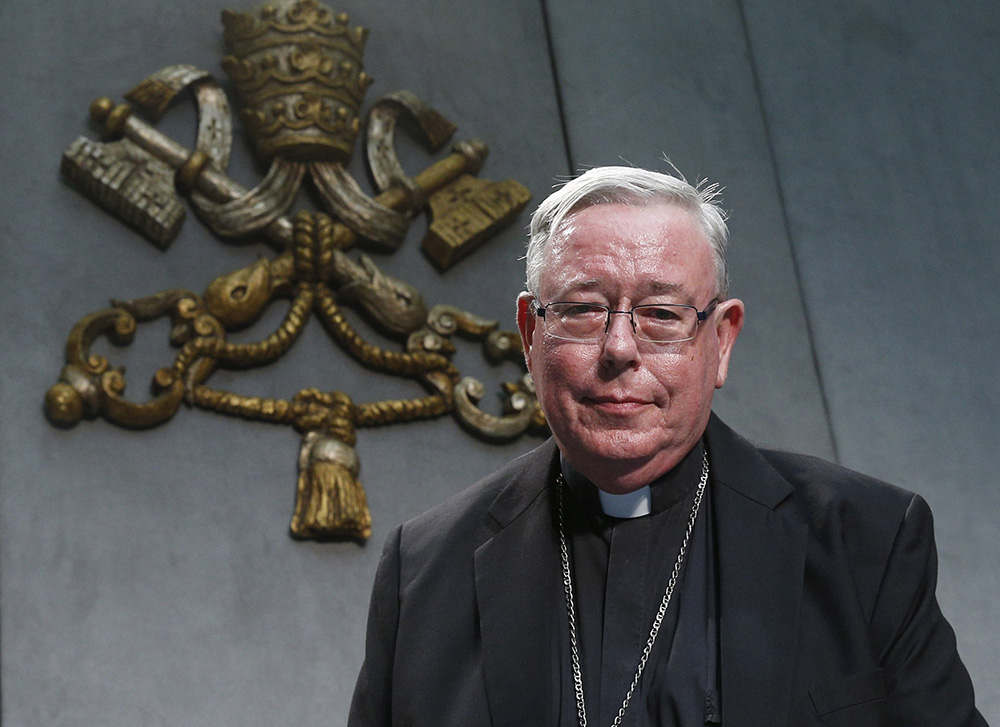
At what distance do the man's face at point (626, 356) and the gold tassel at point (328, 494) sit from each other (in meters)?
1.02

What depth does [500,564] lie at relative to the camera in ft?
5.27

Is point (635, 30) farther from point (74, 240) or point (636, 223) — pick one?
point (636, 223)

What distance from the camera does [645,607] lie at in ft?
5.13

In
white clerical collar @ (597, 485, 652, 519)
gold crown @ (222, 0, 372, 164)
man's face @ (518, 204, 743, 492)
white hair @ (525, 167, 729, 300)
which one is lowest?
white clerical collar @ (597, 485, 652, 519)

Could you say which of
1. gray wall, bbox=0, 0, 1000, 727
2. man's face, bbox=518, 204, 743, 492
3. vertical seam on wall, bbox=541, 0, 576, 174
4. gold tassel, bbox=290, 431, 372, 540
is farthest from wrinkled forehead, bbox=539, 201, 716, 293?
vertical seam on wall, bbox=541, 0, 576, 174

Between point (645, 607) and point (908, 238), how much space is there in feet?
5.93

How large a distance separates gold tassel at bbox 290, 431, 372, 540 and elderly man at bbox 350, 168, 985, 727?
0.80 metres

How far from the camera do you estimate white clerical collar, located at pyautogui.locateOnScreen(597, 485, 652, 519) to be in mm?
1641

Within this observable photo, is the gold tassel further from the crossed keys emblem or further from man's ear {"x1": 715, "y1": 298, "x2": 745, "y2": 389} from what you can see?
man's ear {"x1": 715, "y1": 298, "x2": 745, "y2": 389}

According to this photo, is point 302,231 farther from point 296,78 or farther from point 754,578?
point 754,578

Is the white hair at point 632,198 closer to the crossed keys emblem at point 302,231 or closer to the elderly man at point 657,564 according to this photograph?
the elderly man at point 657,564

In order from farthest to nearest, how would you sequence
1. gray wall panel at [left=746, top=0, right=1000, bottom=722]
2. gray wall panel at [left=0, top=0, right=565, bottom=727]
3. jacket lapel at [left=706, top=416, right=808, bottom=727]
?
1. gray wall panel at [left=746, top=0, right=1000, bottom=722]
2. gray wall panel at [left=0, top=0, right=565, bottom=727]
3. jacket lapel at [left=706, top=416, right=808, bottom=727]

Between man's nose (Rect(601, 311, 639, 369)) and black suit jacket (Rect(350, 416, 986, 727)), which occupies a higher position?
man's nose (Rect(601, 311, 639, 369))

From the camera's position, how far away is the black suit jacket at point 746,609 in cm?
139
